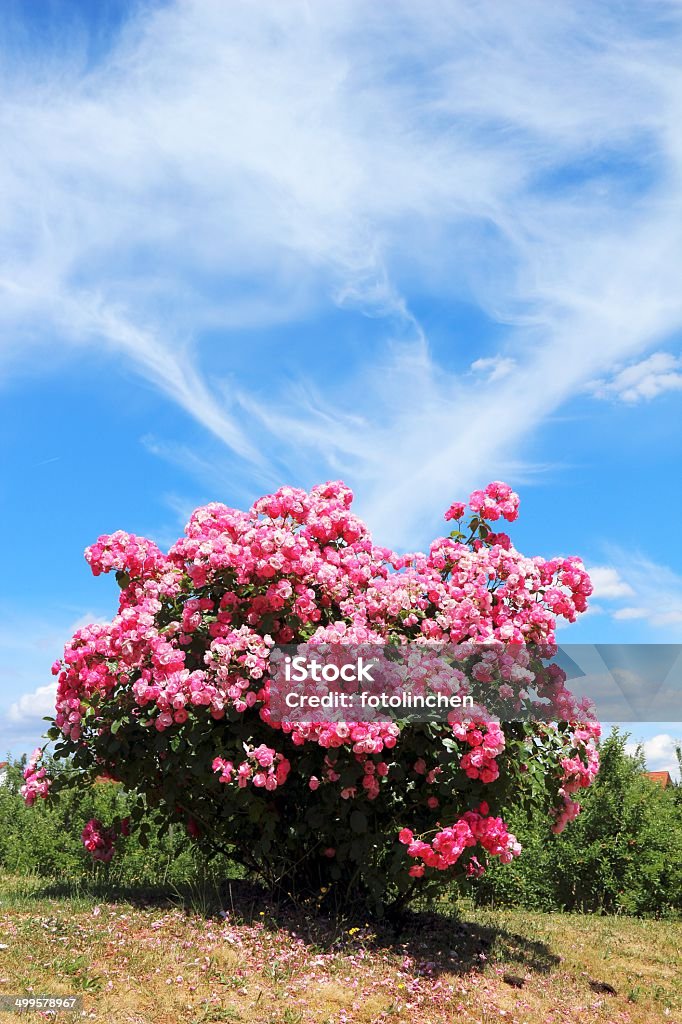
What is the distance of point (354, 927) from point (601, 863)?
16.9 ft

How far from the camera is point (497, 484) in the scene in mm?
8703

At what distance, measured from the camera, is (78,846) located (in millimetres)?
12312

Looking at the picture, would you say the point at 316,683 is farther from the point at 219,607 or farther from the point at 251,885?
the point at 251,885

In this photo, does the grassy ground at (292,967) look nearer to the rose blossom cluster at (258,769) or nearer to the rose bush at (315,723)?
the rose bush at (315,723)

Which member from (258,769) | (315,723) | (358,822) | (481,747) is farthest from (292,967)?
(481,747)

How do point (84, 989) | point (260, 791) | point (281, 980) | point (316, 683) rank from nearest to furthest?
point (84, 989), point (281, 980), point (316, 683), point (260, 791)

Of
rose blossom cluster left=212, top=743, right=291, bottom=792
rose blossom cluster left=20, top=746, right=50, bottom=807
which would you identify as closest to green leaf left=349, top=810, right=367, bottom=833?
rose blossom cluster left=212, top=743, right=291, bottom=792

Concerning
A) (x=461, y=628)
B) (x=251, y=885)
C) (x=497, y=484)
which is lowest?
(x=251, y=885)

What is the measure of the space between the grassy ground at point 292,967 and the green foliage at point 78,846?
6.00ft

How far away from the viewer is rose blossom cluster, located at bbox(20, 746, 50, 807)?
29.2ft

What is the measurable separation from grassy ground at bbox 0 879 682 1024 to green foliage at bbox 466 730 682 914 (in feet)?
7.41

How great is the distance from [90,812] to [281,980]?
6.69m

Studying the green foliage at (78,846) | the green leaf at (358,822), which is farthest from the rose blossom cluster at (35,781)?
the green leaf at (358,822)

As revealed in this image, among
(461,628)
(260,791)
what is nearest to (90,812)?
(260,791)
